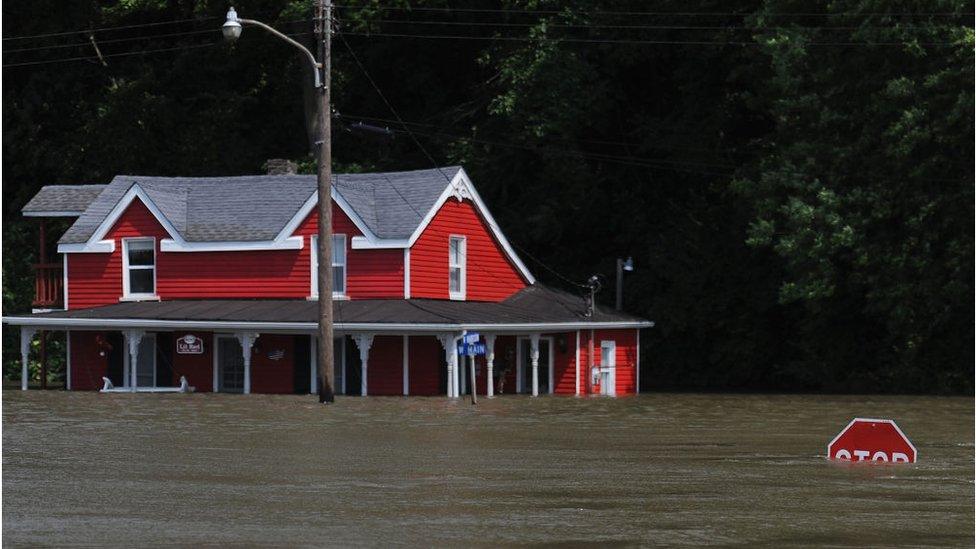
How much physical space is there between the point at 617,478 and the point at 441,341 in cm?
2314

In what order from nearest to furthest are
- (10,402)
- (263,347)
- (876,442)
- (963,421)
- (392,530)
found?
(392,530) → (876,442) → (963,421) → (10,402) → (263,347)

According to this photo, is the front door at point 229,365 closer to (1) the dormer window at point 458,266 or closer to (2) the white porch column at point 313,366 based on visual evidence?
(2) the white porch column at point 313,366

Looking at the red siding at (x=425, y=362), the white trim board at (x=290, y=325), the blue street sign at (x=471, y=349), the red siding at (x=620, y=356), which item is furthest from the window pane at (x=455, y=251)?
the blue street sign at (x=471, y=349)

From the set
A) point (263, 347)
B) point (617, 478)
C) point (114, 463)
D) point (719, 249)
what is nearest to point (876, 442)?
point (617, 478)

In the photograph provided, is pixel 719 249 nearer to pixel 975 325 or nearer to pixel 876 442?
pixel 975 325

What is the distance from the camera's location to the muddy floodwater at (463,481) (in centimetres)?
1569

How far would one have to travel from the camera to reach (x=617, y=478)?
834 inches

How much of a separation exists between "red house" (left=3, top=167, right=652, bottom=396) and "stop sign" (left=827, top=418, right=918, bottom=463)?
20.3m

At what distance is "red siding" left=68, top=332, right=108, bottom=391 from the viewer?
4975 centimetres

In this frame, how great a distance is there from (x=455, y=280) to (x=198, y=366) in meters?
7.31

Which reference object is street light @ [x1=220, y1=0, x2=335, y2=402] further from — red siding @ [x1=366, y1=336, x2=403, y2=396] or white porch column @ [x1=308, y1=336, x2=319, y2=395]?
white porch column @ [x1=308, y1=336, x2=319, y2=395]

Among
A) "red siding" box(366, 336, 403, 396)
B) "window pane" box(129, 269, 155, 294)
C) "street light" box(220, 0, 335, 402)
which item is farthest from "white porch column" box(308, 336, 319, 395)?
"street light" box(220, 0, 335, 402)

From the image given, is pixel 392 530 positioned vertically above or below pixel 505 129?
below

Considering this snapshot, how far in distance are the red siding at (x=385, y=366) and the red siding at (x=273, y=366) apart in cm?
238
